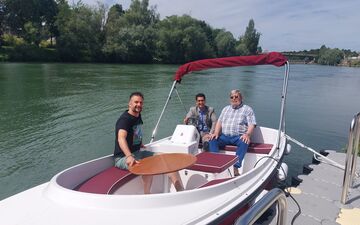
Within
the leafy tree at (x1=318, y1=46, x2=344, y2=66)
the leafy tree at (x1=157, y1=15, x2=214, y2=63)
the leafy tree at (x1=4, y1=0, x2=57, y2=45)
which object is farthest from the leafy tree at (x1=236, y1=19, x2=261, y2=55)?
the leafy tree at (x1=4, y1=0, x2=57, y2=45)

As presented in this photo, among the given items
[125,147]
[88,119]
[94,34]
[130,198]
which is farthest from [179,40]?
[130,198]

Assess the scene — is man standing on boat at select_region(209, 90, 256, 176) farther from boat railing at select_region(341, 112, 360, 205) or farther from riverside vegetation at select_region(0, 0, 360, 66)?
riverside vegetation at select_region(0, 0, 360, 66)

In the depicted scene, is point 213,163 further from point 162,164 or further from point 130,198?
point 130,198

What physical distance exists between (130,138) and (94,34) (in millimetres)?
45931

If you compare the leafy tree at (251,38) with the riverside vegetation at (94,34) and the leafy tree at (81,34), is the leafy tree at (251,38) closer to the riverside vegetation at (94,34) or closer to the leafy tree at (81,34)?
the riverside vegetation at (94,34)

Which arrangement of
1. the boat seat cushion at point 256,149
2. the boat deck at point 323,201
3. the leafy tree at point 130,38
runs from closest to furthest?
the boat deck at point 323,201 → the boat seat cushion at point 256,149 → the leafy tree at point 130,38

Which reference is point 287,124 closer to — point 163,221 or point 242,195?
point 242,195

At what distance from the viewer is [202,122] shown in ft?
19.5

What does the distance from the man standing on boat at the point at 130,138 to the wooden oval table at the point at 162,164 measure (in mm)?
164

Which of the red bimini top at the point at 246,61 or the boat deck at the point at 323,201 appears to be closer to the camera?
the boat deck at the point at 323,201

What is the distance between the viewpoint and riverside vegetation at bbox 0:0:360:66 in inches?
1750

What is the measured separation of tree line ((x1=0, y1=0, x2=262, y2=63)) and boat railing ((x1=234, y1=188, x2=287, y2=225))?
140ft

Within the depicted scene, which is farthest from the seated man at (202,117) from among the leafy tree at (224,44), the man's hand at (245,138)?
the leafy tree at (224,44)

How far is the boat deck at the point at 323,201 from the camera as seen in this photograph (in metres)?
3.85
